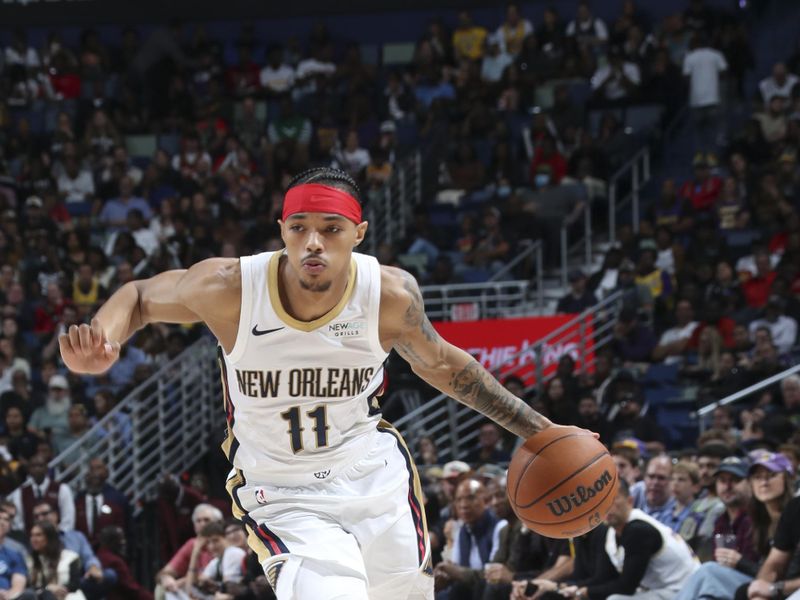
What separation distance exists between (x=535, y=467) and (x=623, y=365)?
841cm

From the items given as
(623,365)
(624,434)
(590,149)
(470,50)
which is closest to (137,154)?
(470,50)

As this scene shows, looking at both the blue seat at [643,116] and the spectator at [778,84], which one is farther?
the blue seat at [643,116]

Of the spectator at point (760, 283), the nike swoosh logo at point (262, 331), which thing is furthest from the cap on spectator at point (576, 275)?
the nike swoosh logo at point (262, 331)

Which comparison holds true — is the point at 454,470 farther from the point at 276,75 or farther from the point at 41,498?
the point at 276,75

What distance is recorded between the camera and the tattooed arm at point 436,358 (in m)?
5.44

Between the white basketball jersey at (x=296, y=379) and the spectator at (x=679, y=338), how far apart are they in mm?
8923

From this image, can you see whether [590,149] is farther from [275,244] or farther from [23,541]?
[23,541]

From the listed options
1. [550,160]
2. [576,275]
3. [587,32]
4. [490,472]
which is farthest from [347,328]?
[587,32]

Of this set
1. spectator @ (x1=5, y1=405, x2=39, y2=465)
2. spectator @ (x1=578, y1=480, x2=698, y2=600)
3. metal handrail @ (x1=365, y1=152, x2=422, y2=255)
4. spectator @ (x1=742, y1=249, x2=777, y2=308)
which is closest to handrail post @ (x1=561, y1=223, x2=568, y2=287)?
metal handrail @ (x1=365, y1=152, x2=422, y2=255)

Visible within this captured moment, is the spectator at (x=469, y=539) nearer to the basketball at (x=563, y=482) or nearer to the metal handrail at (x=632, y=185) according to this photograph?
the basketball at (x=563, y=482)

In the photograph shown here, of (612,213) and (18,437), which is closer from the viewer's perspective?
(18,437)

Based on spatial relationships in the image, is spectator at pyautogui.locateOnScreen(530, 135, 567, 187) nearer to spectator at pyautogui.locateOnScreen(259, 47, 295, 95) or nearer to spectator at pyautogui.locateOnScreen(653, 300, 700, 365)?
spectator at pyautogui.locateOnScreen(653, 300, 700, 365)

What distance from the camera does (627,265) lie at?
14.9 metres

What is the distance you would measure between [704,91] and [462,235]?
3.55 m
